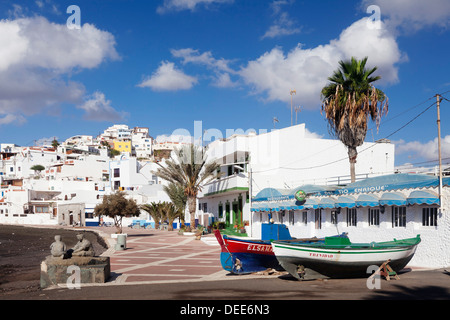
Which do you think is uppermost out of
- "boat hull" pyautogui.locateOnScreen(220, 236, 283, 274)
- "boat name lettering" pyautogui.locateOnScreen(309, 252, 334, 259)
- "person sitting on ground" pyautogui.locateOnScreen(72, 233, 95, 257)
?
"person sitting on ground" pyautogui.locateOnScreen(72, 233, 95, 257)

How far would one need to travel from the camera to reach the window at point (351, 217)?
2209cm

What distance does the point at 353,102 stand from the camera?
23.1 metres

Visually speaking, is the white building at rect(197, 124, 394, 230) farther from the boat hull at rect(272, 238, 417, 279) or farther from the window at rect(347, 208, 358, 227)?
the boat hull at rect(272, 238, 417, 279)

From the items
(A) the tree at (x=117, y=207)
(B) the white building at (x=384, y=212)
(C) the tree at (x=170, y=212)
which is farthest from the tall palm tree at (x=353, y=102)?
(C) the tree at (x=170, y=212)

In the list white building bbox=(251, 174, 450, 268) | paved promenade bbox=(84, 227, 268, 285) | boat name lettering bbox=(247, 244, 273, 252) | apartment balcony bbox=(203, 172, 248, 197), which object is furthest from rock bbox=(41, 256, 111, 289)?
apartment balcony bbox=(203, 172, 248, 197)

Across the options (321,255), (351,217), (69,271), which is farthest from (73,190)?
(321,255)

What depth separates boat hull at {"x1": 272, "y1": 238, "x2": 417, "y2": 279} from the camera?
1349 centimetres

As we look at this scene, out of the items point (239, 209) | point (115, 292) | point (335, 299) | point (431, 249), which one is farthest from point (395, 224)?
point (239, 209)

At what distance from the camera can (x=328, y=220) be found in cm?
2417

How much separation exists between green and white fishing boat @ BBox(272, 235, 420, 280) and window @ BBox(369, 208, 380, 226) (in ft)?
21.0

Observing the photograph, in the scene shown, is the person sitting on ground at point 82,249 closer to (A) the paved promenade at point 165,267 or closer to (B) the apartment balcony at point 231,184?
(A) the paved promenade at point 165,267

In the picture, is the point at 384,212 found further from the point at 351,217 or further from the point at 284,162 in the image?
the point at 284,162

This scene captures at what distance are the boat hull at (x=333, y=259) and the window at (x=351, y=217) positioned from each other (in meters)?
7.95

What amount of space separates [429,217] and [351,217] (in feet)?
17.1
